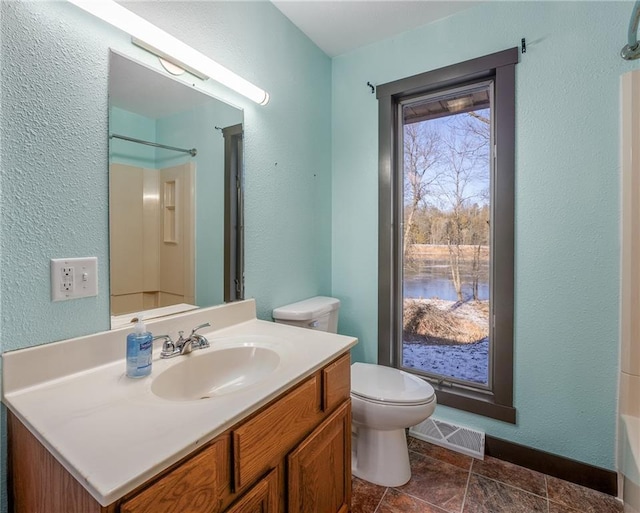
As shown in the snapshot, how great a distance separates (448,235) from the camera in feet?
6.27

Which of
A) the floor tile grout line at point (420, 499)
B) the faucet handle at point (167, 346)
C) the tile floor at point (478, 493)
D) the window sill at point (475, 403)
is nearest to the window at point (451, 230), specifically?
the window sill at point (475, 403)

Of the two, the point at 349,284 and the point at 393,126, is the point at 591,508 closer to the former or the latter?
the point at 349,284

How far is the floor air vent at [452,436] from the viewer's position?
1.73 m

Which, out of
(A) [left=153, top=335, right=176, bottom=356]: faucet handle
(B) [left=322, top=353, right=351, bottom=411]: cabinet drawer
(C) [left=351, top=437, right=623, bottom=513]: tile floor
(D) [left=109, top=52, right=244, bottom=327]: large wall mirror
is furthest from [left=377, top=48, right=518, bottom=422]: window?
(A) [left=153, top=335, right=176, bottom=356]: faucet handle

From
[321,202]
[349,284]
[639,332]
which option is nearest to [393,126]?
[321,202]

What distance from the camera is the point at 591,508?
1.39 metres

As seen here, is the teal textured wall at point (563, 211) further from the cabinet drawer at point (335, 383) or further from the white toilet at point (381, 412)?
the cabinet drawer at point (335, 383)

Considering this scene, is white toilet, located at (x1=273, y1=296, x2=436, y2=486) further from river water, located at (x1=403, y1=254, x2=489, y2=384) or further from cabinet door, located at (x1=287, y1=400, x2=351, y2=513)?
river water, located at (x1=403, y1=254, x2=489, y2=384)

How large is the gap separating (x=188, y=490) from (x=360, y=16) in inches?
85.8

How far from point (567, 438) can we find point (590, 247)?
93 cm

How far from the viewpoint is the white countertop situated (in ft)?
Answer: 1.84

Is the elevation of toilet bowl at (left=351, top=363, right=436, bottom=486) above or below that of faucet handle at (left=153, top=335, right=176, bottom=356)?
below

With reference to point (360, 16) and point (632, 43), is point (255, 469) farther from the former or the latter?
point (360, 16)

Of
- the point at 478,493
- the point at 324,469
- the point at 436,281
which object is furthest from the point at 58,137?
the point at 478,493
